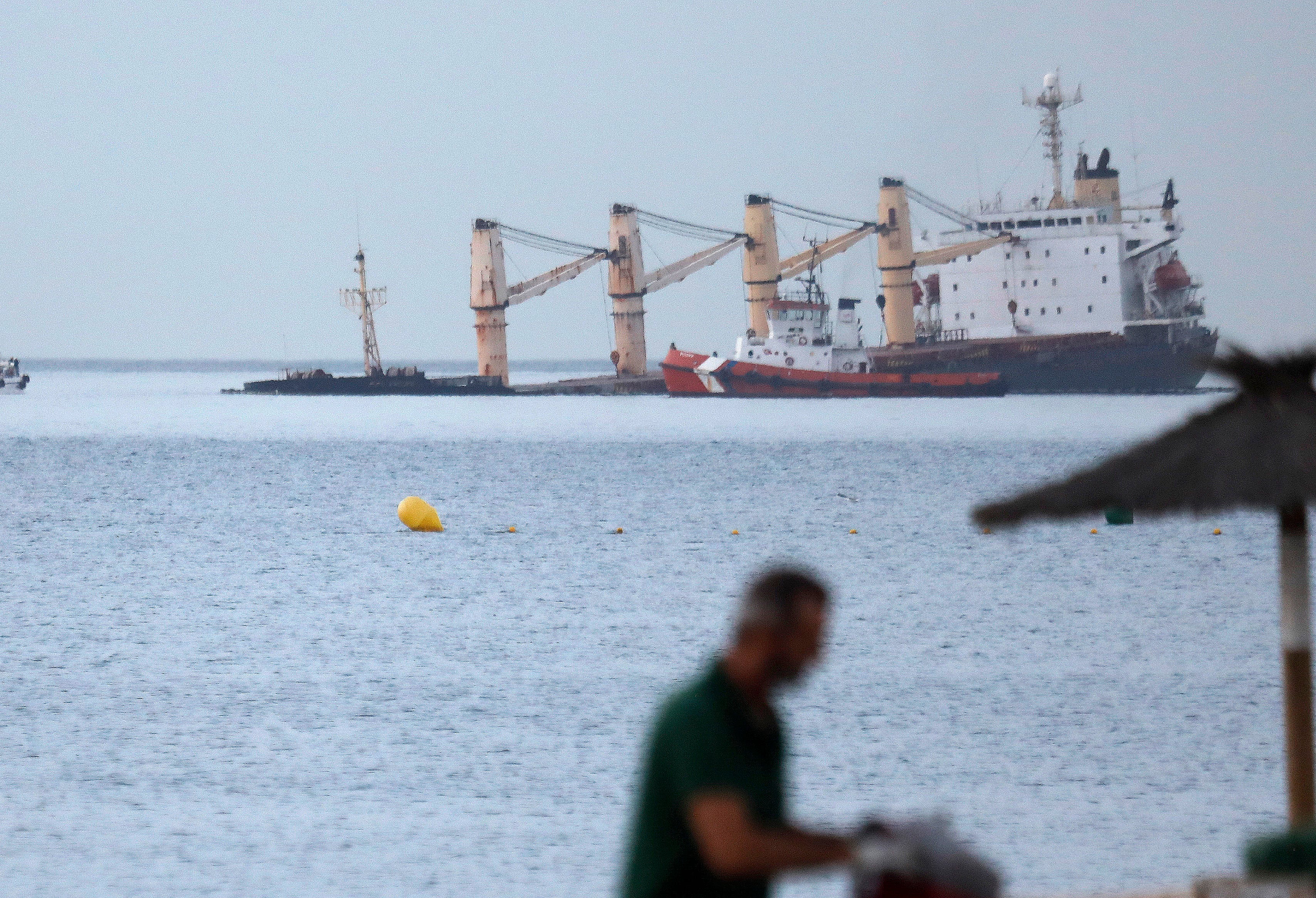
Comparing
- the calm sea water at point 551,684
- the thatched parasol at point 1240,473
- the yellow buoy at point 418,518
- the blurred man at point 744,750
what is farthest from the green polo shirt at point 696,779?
the yellow buoy at point 418,518

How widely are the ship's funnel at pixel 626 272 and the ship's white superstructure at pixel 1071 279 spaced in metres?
18.4

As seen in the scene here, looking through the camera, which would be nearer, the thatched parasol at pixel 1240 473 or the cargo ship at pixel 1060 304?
the thatched parasol at pixel 1240 473

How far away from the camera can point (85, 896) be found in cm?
1097

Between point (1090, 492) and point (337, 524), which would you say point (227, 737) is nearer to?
point (1090, 492)

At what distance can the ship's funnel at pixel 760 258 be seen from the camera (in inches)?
3935

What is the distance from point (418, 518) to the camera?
130 feet

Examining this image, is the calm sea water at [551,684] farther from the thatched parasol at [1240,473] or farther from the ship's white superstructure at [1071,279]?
the ship's white superstructure at [1071,279]

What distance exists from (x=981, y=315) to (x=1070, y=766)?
283 feet

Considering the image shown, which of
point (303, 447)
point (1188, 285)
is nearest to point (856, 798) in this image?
point (303, 447)

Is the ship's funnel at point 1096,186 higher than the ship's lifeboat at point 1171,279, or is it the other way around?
the ship's funnel at point 1096,186

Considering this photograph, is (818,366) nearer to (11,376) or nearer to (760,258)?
(760,258)

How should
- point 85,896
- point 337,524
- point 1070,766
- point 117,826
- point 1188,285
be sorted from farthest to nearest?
point 1188,285, point 337,524, point 1070,766, point 117,826, point 85,896

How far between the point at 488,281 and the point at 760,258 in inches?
658

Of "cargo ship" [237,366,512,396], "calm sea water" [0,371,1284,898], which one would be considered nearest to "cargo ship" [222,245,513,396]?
"cargo ship" [237,366,512,396]
